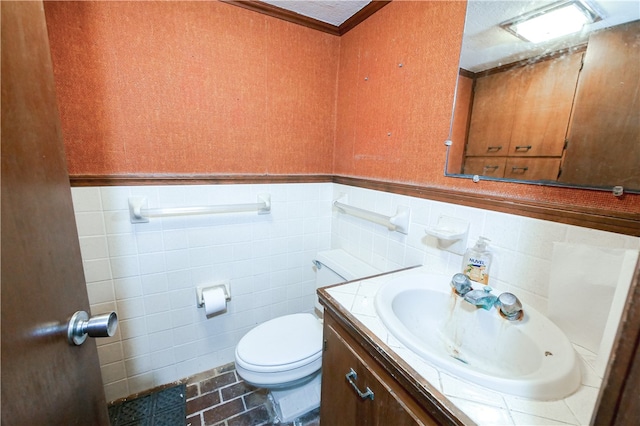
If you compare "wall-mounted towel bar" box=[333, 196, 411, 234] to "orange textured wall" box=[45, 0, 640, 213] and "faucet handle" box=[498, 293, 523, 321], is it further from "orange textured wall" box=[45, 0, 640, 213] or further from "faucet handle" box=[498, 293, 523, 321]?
"faucet handle" box=[498, 293, 523, 321]

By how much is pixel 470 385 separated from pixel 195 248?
135 cm

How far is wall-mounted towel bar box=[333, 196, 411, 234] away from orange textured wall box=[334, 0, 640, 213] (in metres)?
0.15

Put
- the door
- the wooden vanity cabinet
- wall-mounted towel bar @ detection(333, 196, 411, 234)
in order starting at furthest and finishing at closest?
wall-mounted towel bar @ detection(333, 196, 411, 234) < the wooden vanity cabinet < the door

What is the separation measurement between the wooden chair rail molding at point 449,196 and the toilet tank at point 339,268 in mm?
433

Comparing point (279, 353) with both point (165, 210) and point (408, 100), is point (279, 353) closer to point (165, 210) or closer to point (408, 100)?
point (165, 210)

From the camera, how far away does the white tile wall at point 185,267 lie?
4.07 ft

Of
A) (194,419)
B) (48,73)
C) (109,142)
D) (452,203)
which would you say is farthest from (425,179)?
(194,419)

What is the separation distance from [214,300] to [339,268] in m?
0.71

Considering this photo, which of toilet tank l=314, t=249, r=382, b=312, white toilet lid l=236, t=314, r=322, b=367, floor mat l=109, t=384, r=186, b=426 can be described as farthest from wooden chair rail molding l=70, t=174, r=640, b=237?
floor mat l=109, t=384, r=186, b=426

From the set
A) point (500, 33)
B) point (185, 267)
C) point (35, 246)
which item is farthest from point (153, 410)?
point (500, 33)

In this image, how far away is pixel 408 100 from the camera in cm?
119

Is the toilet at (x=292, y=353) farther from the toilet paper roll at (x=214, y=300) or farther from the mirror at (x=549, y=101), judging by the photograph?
the mirror at (x=549, y=101)

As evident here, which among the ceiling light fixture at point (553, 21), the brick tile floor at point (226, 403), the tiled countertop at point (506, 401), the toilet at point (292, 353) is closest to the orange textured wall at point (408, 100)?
the ceiling light fixture at point (553, 21)

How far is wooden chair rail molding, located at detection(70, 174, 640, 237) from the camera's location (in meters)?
0.66
